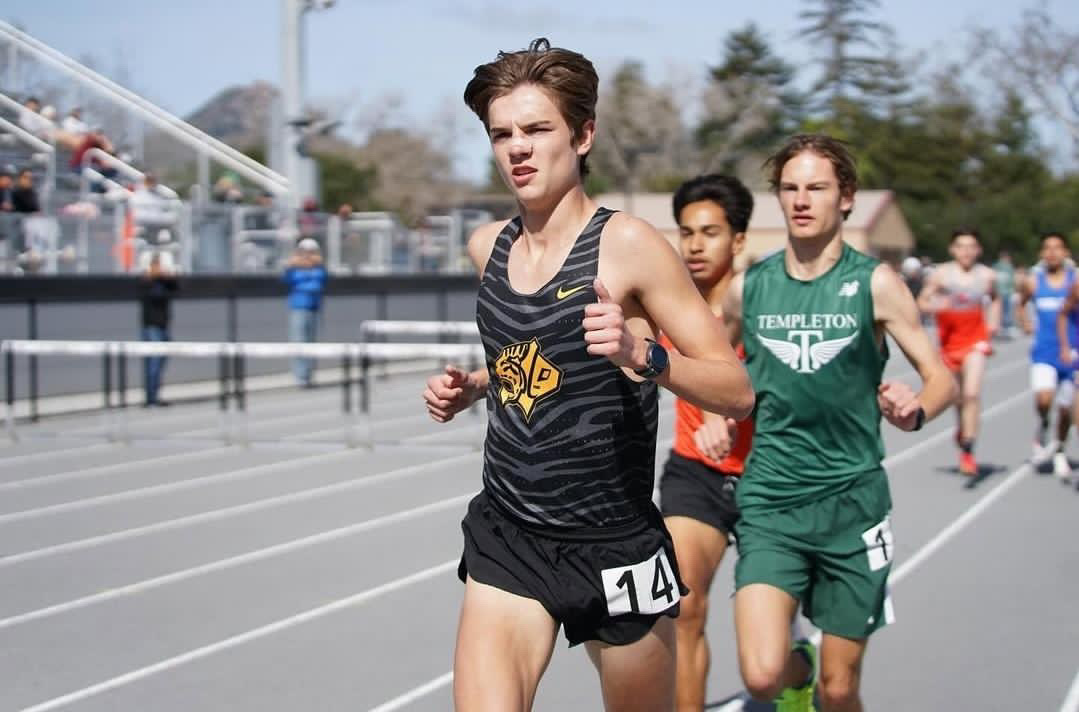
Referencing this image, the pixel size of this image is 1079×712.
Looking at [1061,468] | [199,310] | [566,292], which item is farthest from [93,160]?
[566,292]

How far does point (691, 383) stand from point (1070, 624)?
4.59 meters

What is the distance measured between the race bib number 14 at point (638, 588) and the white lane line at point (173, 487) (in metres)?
7.30

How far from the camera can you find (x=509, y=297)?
135 inches

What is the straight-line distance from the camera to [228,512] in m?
10.1

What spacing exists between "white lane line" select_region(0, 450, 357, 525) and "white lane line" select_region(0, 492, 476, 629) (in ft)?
6.70

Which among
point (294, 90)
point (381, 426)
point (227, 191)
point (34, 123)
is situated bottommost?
point (381, 426)

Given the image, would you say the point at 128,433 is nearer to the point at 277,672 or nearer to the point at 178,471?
the point at 178,471

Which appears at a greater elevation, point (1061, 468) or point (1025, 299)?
point (1025, 299)

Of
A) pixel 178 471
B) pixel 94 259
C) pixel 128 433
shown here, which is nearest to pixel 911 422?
pixel 178 471

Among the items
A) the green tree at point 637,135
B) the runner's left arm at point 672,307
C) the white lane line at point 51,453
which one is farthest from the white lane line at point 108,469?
the green tree at point 637,135

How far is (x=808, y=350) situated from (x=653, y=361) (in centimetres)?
168

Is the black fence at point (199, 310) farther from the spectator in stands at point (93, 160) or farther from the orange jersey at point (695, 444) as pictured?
the orange jersey at point (695, 444)

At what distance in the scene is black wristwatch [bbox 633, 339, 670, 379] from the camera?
3.09m

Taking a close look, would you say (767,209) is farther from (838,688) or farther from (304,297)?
(838,688)
